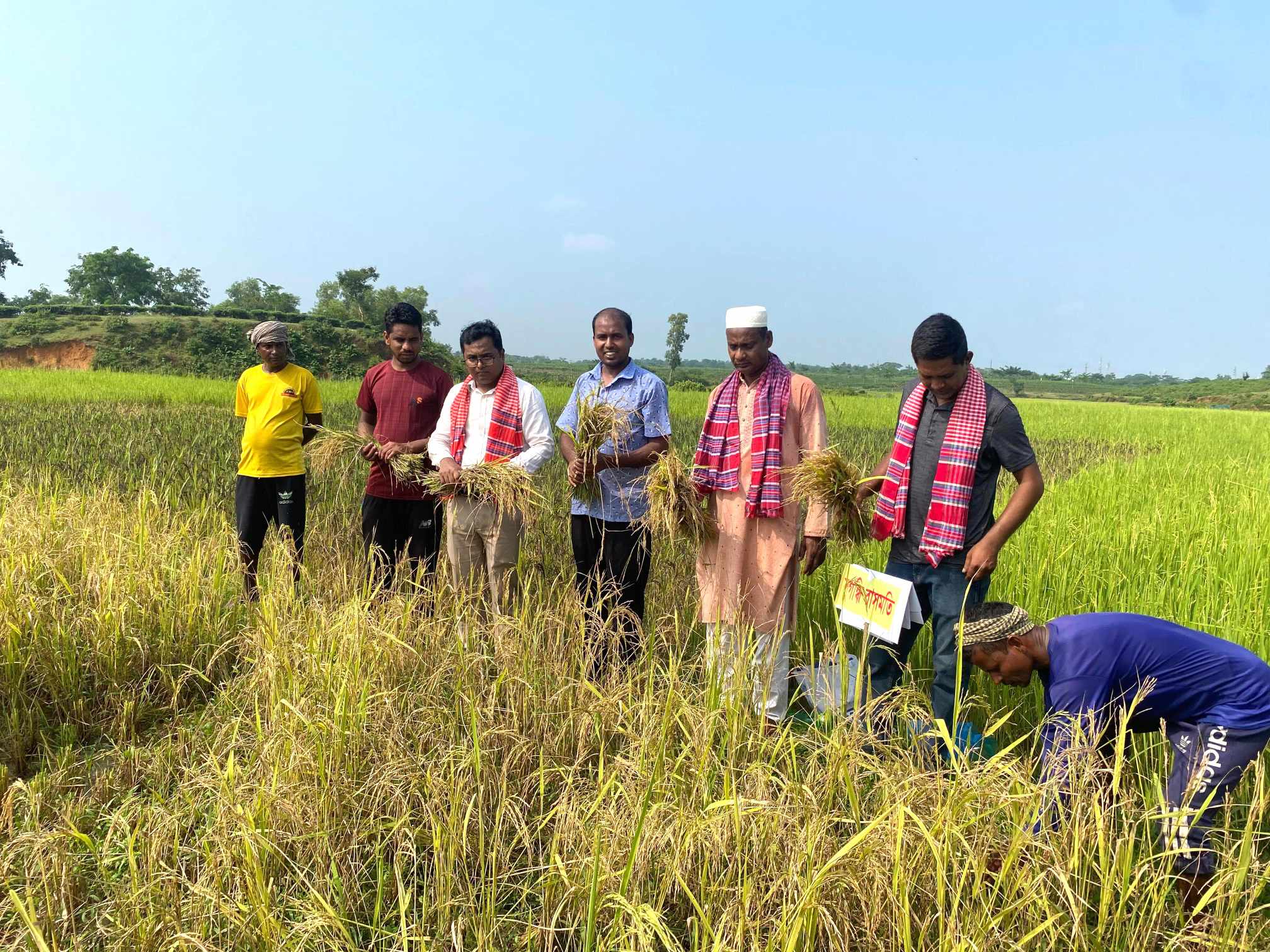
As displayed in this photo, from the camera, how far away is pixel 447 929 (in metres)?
1.73

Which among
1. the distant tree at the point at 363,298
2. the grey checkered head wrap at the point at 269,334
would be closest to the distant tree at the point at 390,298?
the distant tree at the point at 363,298

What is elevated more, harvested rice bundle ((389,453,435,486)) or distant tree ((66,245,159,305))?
distant tree ((66,245,159,305))

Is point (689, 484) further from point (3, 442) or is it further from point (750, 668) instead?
point (3, 442)

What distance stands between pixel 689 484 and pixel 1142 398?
222 ft

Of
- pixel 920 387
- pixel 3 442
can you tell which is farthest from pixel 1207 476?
pixel 3 442

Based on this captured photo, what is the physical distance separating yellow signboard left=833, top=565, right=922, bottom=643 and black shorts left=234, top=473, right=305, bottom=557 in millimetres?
2936

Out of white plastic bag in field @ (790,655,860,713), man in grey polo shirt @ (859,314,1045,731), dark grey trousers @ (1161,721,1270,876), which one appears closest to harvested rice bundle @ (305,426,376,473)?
white plastic bag in field @ (790,655,860,713)

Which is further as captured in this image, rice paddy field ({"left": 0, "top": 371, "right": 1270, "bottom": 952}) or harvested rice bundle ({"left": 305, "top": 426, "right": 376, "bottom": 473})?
harvested rice bundle ({"left": 305, "top": 426, "right": 376, "bottom": 473})

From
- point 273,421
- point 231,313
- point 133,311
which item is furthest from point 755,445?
point 133,311

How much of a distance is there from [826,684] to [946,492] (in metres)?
0.77

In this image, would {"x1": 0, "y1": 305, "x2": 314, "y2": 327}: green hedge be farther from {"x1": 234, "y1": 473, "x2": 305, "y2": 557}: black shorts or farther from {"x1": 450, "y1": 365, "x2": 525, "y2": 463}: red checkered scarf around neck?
{"x1": 450, "y1": 365, "x2": 525, "y2": 463}: red checkered scarf around neck

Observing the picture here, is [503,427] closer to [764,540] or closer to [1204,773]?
[764,540]

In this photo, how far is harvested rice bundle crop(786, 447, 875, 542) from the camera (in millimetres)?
2705

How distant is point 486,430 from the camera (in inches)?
132
